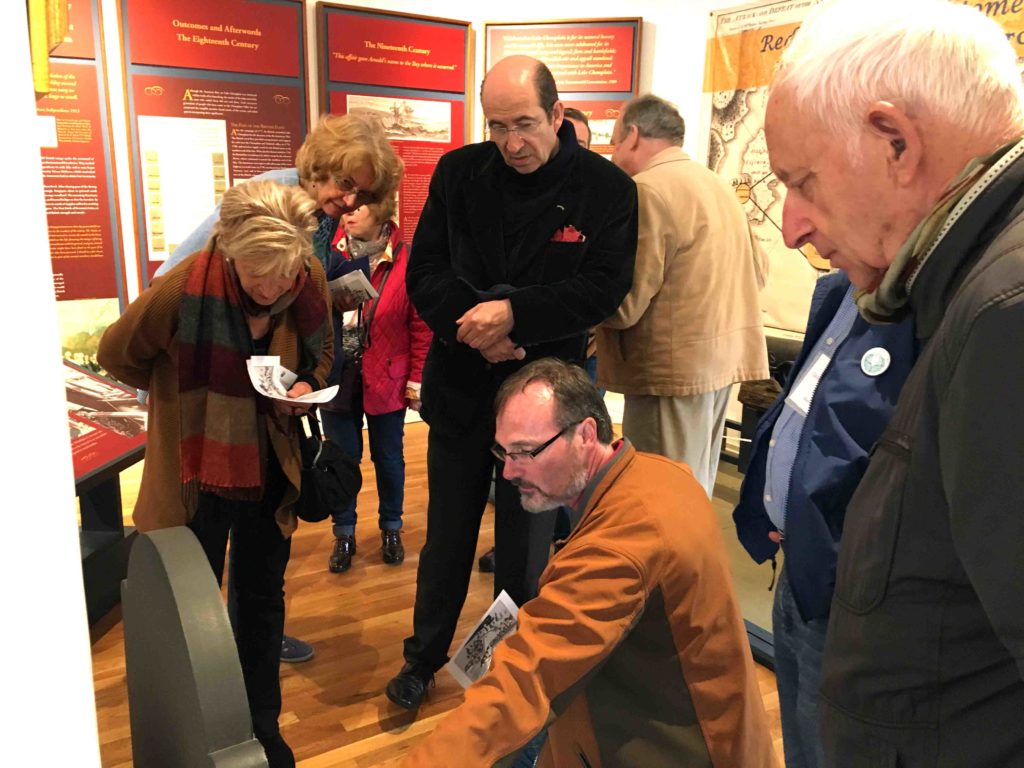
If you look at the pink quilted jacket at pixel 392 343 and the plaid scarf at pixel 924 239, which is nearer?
the plaid scarf at pixel 924 239

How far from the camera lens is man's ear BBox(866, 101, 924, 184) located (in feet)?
2.37

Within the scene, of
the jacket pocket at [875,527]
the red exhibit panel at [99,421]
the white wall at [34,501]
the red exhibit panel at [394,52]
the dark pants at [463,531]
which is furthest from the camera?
the red exhibit panel at [394,52]

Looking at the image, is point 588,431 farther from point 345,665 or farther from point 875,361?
point 345,665


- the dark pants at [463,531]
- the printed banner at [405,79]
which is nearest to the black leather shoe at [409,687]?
the dark pants at [463,531]

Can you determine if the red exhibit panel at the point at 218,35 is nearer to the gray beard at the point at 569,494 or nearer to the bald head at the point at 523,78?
the bald head at the point at 523,78

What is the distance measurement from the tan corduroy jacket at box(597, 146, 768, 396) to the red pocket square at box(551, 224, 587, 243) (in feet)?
1.11

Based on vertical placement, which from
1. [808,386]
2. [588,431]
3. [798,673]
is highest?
[808,386]

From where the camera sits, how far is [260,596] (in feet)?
6.95

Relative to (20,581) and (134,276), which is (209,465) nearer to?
(20,581)

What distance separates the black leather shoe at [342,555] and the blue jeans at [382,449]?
33 mm

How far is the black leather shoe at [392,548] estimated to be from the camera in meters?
3.70

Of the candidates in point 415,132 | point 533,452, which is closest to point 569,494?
point 533,452

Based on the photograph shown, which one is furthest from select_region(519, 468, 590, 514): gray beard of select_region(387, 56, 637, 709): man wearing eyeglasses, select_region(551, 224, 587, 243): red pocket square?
select_region(551, 224, 587, 243): red pocket square

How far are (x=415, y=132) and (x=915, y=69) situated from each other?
5.02 m
